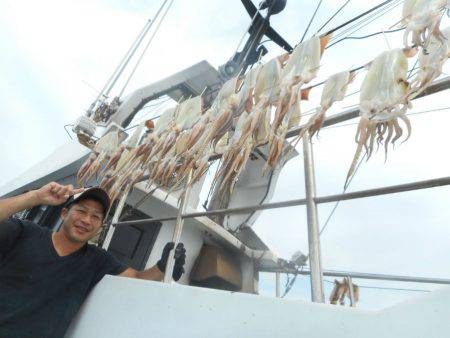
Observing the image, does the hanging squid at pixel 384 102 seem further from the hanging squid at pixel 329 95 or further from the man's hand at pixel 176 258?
the man's hand at pixel 176 258

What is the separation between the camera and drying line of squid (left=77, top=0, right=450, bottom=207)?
1.41m

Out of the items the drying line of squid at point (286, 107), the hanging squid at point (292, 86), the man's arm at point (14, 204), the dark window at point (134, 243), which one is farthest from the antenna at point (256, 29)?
the man's arm at point (14, 204)

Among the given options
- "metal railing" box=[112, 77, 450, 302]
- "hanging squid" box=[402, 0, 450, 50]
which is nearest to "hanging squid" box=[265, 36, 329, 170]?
"metal railing" box=[112, 77, 450, 302]

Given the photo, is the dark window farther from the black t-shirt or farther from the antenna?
the antenna

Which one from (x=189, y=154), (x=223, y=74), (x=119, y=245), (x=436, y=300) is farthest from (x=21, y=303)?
(x=223, y=74)

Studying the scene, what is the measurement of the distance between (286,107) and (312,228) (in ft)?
2.63

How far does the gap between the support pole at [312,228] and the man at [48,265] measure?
1017 millimetres

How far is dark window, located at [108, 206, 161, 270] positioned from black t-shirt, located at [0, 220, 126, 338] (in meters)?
2.59

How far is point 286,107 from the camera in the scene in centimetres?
176

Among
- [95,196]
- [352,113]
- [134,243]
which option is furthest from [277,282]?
[352,113]

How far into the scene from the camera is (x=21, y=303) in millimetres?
1621

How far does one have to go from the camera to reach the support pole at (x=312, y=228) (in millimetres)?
1213

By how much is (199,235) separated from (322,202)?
13.4 feet

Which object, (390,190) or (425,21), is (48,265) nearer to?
(390,190)
